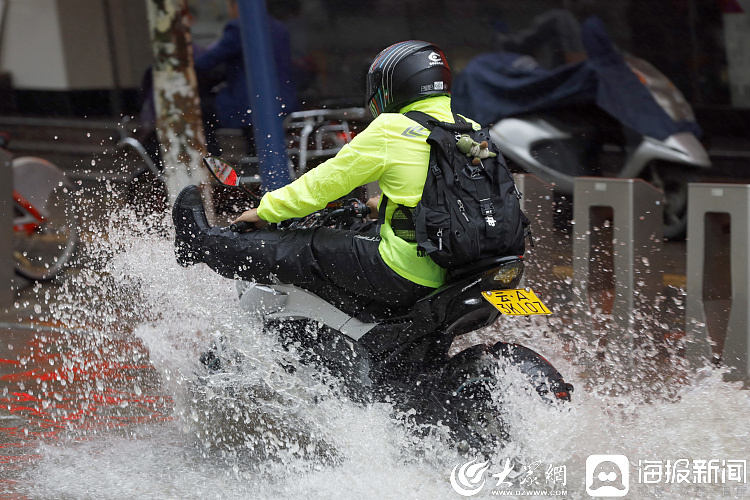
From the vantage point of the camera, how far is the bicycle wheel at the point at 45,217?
743 cm

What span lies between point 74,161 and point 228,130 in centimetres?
296

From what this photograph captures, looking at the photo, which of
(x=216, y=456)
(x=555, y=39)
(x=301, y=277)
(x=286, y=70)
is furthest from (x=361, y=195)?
(x=286, y=70)

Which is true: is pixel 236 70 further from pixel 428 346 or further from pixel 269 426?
pixel 428 346

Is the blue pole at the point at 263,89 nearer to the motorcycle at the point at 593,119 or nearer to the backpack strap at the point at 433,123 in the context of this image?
the backpack strap at the point at 433,123

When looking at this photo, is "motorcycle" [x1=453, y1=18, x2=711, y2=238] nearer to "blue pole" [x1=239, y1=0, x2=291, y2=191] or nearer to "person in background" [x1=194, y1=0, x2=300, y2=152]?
"person in background" [x1=194, y1=0, x2=300, y2=152]

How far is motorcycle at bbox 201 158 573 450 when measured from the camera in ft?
11.5

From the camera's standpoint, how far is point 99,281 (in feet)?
15.9

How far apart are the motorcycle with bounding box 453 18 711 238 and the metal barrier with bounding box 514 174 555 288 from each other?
3.09 metres

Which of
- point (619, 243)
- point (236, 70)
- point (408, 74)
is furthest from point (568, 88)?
point (408, 74)

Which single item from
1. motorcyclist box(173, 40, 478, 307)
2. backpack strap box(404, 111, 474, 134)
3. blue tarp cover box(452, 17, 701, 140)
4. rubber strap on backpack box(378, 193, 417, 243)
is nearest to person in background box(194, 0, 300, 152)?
blue tarp cover box(452, 17, 701, 140)

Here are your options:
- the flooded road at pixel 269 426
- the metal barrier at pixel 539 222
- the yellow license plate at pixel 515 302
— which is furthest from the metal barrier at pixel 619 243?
the yellow license plate at pixel 515 302

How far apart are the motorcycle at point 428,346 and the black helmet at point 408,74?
74cm

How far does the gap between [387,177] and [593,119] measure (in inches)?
230

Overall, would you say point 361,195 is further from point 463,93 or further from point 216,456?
point 463,93
